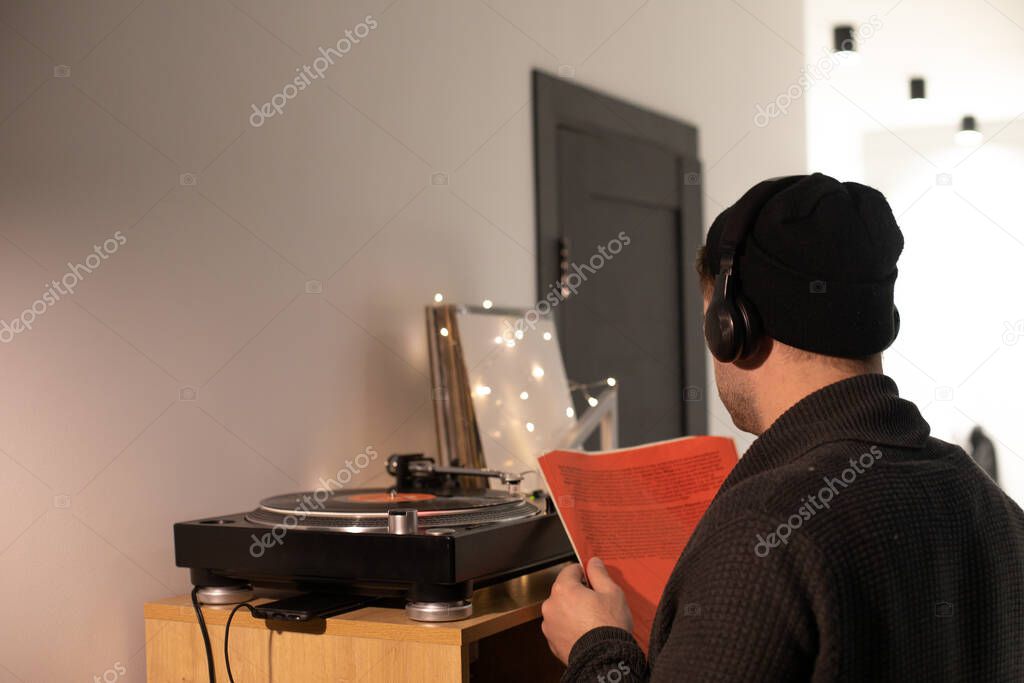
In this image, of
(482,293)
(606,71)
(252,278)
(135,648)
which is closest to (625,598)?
(135,648)

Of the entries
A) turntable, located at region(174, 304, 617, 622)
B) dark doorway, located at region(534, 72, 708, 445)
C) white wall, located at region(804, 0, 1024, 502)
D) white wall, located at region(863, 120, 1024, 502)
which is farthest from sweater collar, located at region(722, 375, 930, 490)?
white wall, located at region(863, 120, 1024, 502)

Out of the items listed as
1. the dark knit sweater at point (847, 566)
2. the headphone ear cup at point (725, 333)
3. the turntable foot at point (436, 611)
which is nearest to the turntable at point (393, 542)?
the turntable foot at point (436, 611)

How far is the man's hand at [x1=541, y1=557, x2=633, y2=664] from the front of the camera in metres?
1.04

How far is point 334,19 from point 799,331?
1265 mm

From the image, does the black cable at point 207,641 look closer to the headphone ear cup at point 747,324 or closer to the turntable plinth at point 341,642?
the turntable plinth at point 341,642

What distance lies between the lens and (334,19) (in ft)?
6.23

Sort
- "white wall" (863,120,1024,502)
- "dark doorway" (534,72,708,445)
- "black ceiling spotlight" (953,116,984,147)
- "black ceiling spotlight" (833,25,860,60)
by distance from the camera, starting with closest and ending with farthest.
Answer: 1. "dark doorway" (534,72,708,445)
2. "black ceiling spotlight" (833,25,860,60)
3. "white wall" (863,120,1024,502)
4. "black ceiling spotlight" (953,116,984,147)

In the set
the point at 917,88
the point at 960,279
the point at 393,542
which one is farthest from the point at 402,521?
the point at 960,279

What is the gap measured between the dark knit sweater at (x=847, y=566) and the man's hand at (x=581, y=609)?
3.4 inches

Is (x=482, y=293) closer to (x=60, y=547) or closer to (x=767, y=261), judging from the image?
(x=60, y=547)

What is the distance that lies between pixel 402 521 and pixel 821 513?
57 cm

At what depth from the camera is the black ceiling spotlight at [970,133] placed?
216 inches

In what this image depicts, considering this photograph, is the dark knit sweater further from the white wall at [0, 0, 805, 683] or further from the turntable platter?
the white wall at [0, 0, 805, 683]

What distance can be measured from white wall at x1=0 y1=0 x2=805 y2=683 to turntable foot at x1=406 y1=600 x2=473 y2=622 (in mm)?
506
